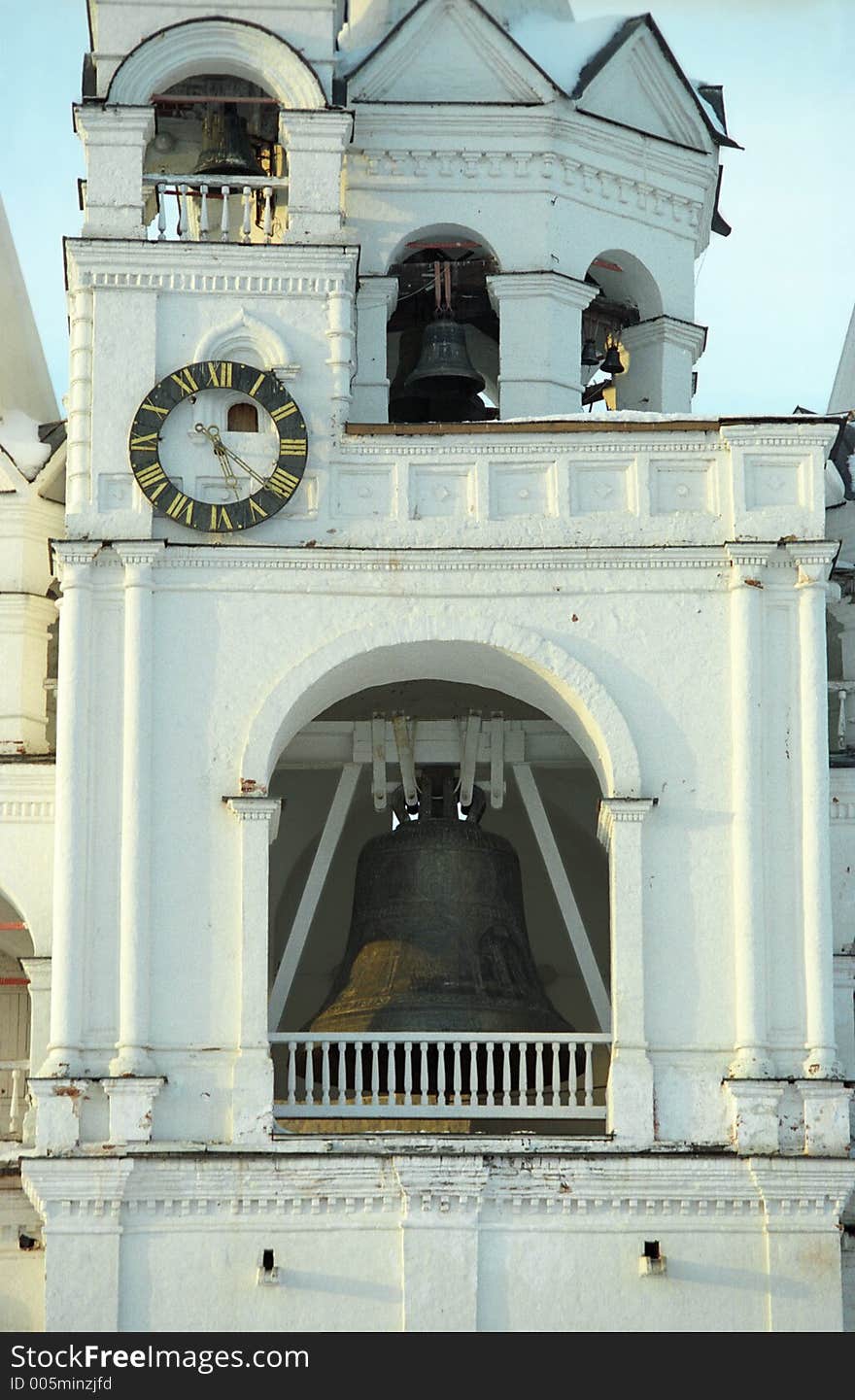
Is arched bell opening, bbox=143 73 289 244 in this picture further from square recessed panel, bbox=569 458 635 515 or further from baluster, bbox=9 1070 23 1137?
baluster, bbox=9 1070 23 1137

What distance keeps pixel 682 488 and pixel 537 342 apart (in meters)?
2.76

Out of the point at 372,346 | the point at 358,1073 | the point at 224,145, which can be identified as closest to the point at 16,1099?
the point at 358,1073

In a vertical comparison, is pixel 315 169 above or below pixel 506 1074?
above

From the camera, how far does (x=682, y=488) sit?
27.4 m

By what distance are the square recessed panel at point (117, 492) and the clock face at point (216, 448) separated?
10 centimetres

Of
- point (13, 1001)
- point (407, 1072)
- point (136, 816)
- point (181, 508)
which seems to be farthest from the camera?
point (13, 1001)

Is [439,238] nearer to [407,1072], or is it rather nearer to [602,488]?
[602,488]

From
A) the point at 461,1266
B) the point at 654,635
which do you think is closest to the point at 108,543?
the point at 654,635

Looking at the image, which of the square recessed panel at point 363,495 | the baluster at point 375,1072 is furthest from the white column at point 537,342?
the baluster at point 375,1072

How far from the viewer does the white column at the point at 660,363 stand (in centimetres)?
3030

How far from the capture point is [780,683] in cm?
2695

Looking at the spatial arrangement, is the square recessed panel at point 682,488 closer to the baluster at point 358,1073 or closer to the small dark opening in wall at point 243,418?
the small dark opening in wall at point 243,418

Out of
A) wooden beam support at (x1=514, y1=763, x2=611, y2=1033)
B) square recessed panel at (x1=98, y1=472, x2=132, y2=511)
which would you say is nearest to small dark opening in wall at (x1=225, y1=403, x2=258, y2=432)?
square recessed panel at (x1=98, y1=472, x2=132, y2=511)

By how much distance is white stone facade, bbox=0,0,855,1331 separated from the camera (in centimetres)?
2558
